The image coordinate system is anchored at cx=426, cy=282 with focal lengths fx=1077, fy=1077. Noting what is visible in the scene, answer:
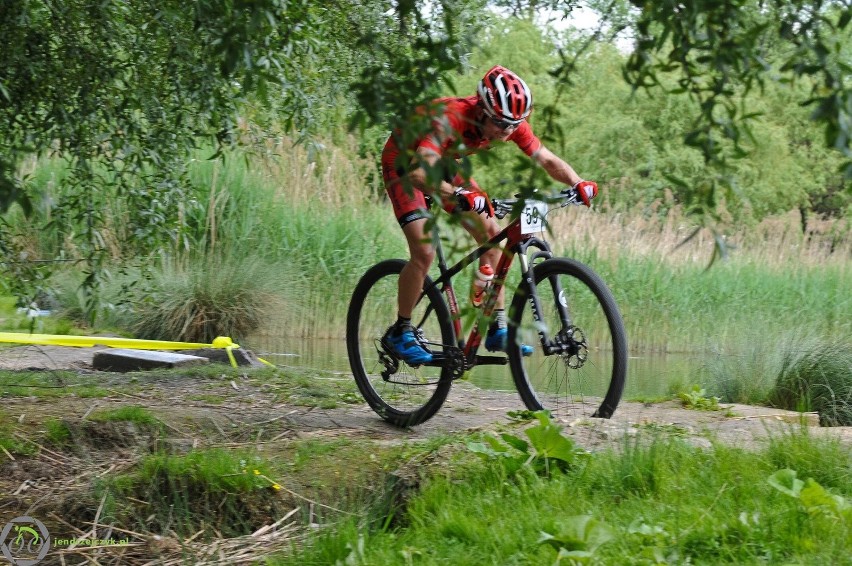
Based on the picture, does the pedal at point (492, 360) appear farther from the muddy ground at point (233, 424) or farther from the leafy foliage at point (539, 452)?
the leafy foliage at point (539, 452)

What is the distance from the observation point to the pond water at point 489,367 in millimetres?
8812

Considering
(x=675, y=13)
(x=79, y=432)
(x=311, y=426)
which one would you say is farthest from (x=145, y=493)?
(x=675, y=13)

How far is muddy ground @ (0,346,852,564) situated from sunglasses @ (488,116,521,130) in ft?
4.84

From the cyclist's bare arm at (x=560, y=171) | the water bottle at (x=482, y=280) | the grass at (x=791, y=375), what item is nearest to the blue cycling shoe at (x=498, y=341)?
the water bottle at (x=482, y=280)

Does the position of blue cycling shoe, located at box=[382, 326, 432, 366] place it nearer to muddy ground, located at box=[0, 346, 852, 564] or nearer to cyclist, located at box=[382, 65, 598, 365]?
cyclist, located at box=[382, 65, 598, 365]

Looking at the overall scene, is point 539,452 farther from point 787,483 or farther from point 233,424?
point 233,424

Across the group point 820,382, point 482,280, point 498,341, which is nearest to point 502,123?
point 482,280

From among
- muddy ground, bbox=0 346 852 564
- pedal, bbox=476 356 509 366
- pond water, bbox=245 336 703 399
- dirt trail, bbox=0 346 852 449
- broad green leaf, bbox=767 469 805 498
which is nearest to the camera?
broad green leaf, bbox=767 469 805 498

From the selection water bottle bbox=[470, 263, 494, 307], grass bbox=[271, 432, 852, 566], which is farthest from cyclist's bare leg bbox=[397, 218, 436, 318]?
grass bbox=[271, 432, 852, 566]

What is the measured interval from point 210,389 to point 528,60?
24.3 meters

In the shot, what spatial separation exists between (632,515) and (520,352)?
1.97m

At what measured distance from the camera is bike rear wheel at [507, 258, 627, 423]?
5512 mm

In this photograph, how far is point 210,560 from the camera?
157 inches

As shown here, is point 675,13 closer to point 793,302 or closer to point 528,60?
point 793,302
